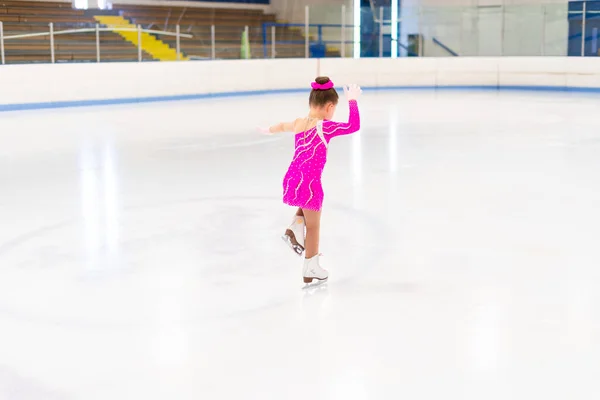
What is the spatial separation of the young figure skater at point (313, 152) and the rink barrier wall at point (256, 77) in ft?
27.8

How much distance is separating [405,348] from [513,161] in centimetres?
407

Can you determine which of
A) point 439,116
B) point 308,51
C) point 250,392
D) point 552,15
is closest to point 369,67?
point 308,51

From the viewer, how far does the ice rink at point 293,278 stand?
2102 millimetres

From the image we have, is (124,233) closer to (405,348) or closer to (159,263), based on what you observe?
(159,263)

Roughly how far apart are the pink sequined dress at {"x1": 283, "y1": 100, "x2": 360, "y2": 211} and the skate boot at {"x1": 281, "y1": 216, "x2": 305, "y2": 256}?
155mm

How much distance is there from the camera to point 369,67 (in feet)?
48.8

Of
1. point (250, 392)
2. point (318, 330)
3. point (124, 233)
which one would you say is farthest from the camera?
point (124, 233)

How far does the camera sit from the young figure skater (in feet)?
9.14

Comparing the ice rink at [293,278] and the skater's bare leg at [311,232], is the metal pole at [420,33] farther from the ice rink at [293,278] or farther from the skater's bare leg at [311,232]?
the skater's bare leg at [311,232]

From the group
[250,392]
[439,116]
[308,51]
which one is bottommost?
[250,392]

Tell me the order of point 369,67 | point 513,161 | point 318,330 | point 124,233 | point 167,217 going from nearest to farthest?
point 318,330 < point 124,233 < point 167,217 < point 513,161 < point 369,67

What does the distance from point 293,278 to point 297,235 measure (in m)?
0.18

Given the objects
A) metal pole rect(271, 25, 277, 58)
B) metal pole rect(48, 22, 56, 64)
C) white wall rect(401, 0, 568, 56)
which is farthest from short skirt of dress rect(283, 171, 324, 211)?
white wall rect(401, 0, 568, 56)

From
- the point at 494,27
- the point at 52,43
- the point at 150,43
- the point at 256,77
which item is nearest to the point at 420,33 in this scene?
the point at 494,27
